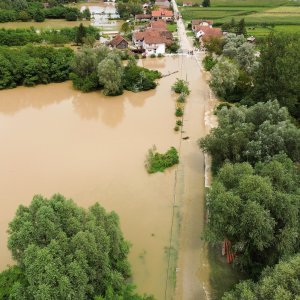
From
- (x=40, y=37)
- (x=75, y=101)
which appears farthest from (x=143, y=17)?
(x=75, y=101)

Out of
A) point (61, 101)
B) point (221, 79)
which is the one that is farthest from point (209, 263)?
point (61, 101)

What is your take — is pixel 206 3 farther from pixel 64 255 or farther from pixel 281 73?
pixel 64 255

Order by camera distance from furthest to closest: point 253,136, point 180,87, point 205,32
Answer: point 205,32
point 180,87
point 253,136

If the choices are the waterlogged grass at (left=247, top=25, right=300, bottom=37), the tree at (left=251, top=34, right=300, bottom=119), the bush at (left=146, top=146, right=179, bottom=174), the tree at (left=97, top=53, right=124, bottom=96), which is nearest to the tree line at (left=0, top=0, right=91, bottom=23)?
the waterlogged grass at (left=247, top=25, right=300, bottom=37)

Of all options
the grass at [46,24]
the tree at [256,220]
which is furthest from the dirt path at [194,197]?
the grass at [46,24]

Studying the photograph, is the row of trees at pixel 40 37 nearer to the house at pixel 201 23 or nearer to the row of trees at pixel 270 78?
the house at pixel 201 23

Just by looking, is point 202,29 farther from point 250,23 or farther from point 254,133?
point 254,133

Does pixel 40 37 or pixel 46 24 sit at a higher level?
pixel 46 24
